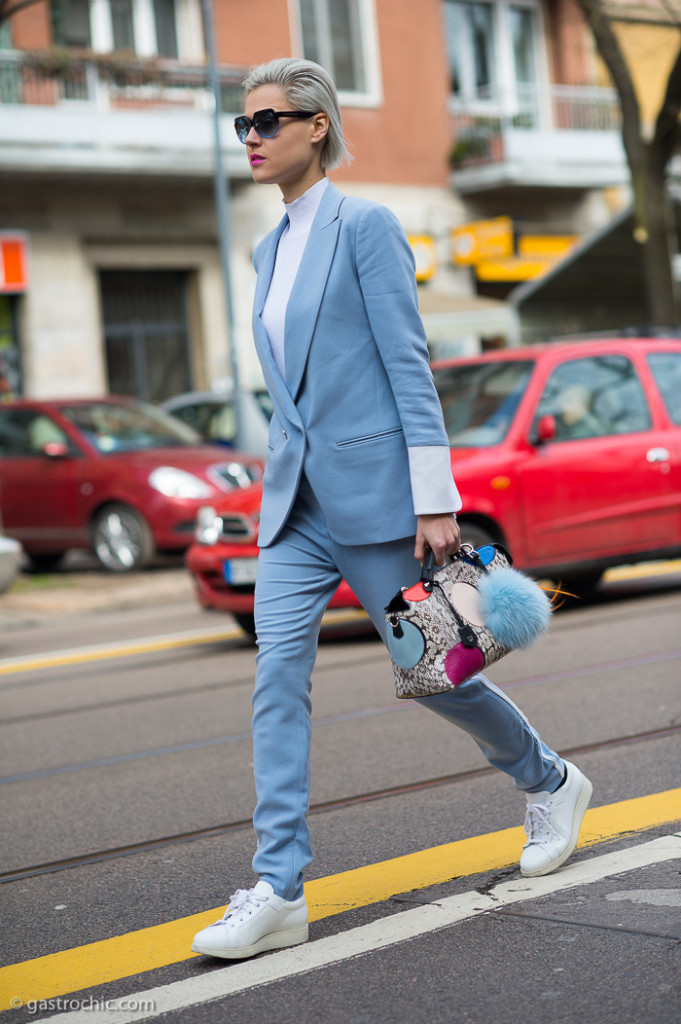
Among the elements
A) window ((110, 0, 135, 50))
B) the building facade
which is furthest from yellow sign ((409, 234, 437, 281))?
window ((110, 0, 135, 50))

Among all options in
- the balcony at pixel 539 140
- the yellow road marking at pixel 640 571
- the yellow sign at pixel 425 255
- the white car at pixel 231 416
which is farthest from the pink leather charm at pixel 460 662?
the balcony at pixel 539 140

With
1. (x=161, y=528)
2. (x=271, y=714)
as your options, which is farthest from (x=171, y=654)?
(x=271, y=714)

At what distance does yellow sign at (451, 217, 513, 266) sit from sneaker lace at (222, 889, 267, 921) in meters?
23.0

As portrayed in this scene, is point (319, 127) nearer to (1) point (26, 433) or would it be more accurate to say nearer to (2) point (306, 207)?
(2) point (306, 207)

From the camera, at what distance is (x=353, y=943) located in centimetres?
340

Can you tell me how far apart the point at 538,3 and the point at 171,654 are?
21.5m

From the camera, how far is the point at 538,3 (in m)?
27.3

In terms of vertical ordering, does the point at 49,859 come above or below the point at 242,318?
below

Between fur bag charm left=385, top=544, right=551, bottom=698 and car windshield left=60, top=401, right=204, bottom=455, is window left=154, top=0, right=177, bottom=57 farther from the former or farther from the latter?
fur bag charm left=385, top=544, right=551, bottom=698

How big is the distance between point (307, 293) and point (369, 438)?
0.37 m

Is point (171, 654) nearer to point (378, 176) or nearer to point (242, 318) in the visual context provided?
point (242, 318)

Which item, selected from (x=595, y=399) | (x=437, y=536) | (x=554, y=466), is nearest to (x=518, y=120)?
(x=595, y=399)

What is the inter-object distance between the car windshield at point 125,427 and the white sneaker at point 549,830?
1036 centimetres

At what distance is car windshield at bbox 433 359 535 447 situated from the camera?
9039 mm
